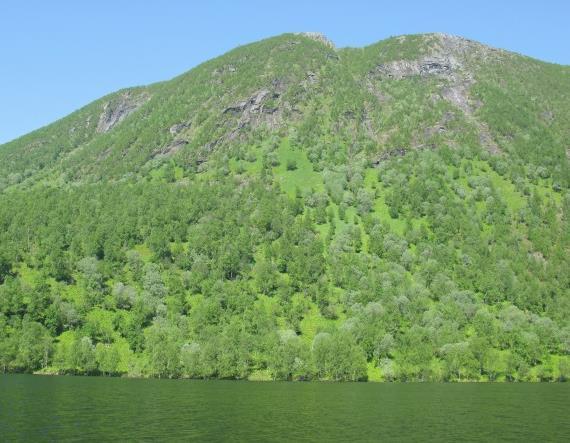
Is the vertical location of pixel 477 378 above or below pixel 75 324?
below

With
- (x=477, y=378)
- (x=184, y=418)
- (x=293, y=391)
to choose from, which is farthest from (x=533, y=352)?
(x=184, y=418)

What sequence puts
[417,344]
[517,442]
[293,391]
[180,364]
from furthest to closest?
[417,344]
[180,364]
[293,391]
[517,442]

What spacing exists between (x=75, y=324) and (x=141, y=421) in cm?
13058

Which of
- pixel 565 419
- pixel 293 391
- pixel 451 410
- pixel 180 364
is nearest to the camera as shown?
pixel 565 419

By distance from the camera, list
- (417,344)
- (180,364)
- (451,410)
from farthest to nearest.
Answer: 1. (417,344)
2. (180,364)
3. (451,410)

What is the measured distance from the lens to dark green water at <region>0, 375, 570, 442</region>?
6775cm

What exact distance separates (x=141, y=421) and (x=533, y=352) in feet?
518

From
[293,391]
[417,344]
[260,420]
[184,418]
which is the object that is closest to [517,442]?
[260,420]

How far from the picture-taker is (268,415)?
84.8 m

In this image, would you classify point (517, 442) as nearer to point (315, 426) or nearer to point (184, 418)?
point (315, 426)

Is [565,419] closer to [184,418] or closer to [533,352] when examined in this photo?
[184,418]

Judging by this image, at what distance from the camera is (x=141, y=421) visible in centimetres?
7544

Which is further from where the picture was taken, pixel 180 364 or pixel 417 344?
pixel 417 344

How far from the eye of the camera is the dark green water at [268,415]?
67.8 m
